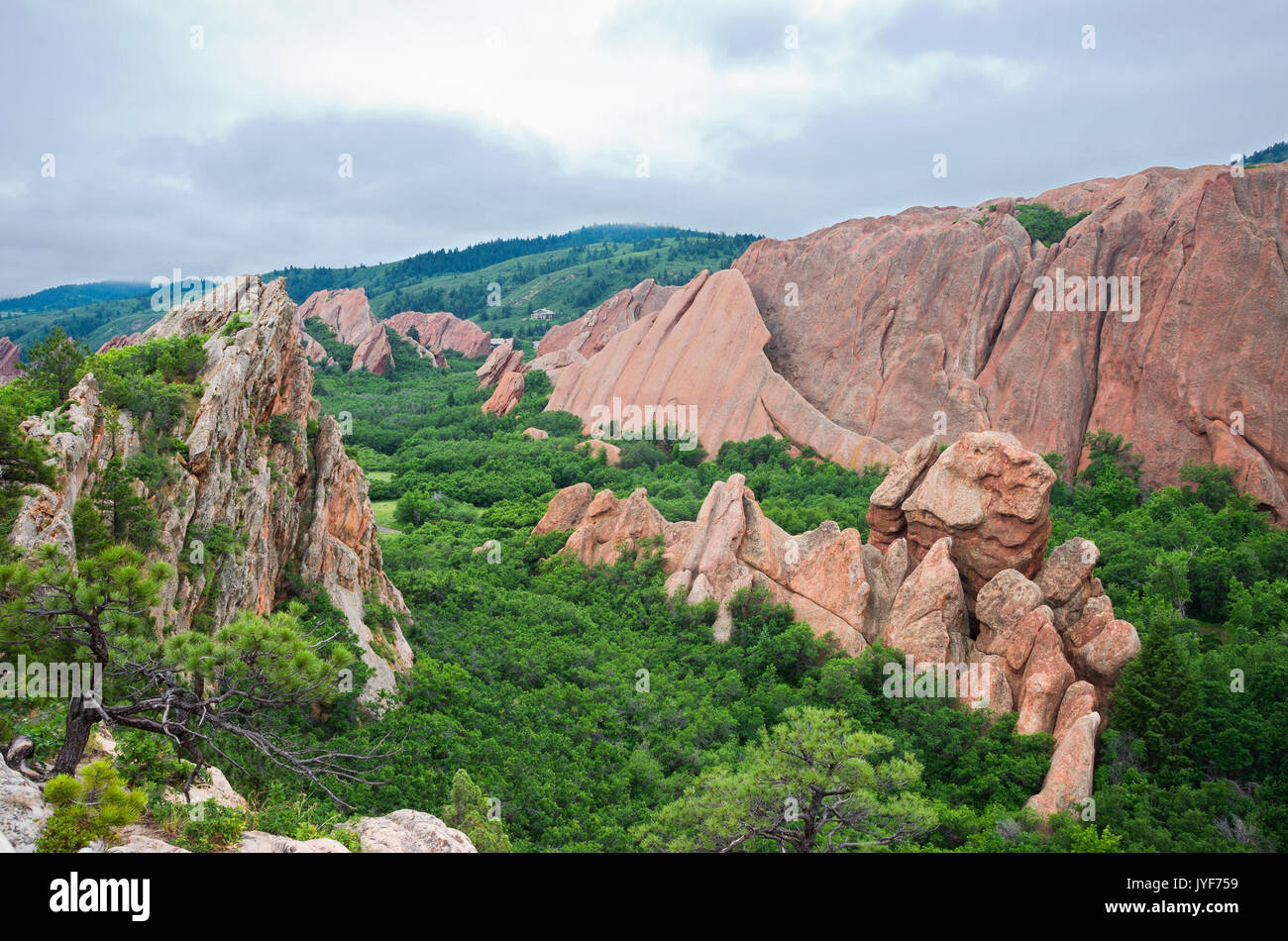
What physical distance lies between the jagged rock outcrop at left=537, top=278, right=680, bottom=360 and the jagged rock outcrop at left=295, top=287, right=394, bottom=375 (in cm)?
2108

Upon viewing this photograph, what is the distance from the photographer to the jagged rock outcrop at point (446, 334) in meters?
131

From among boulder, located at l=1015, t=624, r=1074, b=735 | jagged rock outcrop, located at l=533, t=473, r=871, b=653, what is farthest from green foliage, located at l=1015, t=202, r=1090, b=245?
boulder, located at l=1015, t=624, r=1074, b=735

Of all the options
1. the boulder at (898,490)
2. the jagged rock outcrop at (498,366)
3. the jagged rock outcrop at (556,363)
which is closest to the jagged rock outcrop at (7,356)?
the jagged rock outcrop at (498,366)

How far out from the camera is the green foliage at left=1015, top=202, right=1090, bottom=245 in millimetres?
58125

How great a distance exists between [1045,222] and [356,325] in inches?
3655

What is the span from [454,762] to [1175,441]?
140 ft

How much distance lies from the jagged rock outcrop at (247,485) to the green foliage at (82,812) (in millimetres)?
5497

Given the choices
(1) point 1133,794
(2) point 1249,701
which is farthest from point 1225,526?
(1) point 1133,794

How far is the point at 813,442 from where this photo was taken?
167 ft

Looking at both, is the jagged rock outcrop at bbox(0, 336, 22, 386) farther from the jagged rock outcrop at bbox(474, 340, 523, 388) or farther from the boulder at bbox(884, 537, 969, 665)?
the boulder at bbox(884, 537, 969, 665)

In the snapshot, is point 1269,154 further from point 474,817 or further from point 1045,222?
point 474,817

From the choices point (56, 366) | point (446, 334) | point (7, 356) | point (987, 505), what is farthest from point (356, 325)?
point (987, 505)
